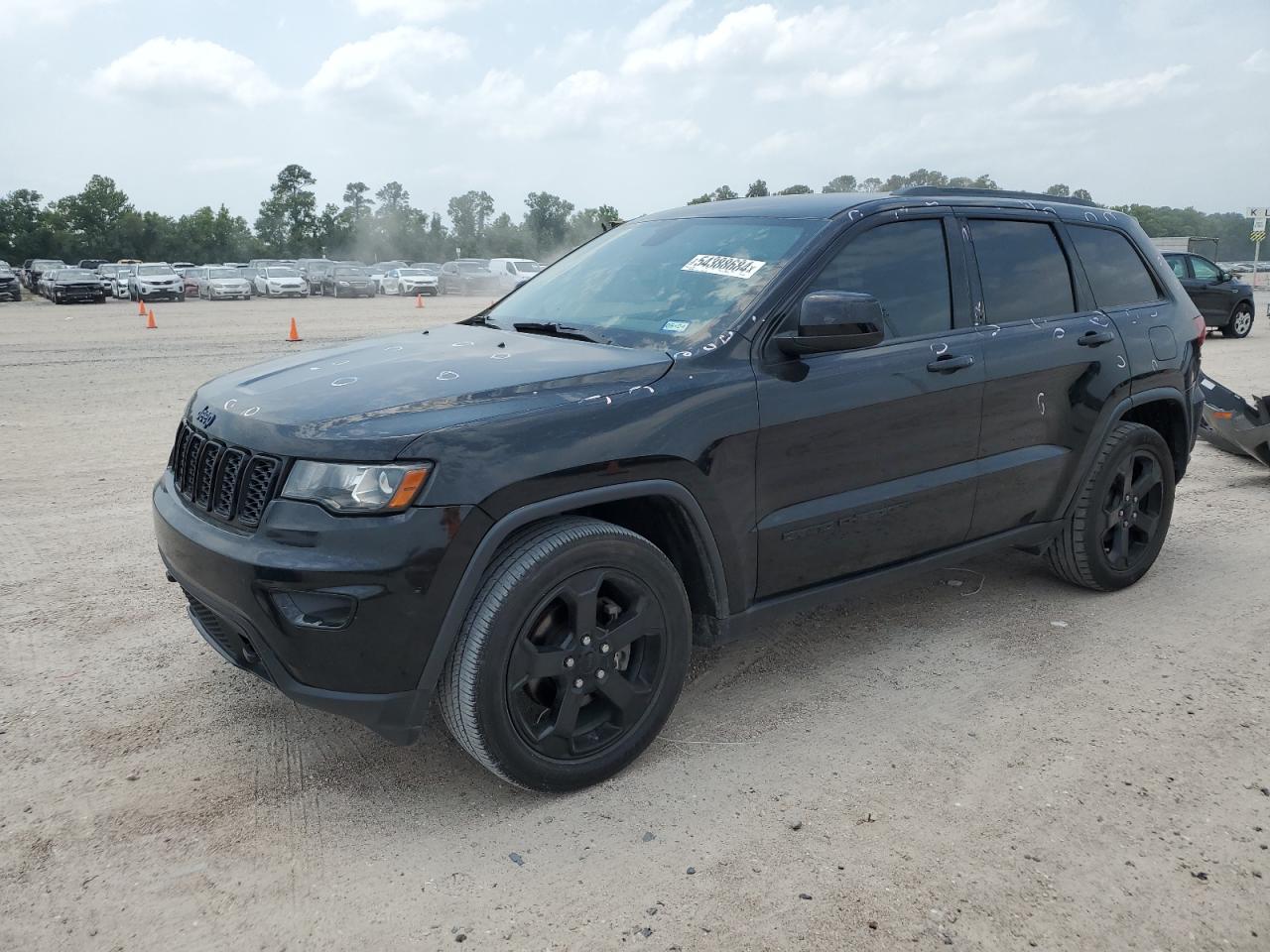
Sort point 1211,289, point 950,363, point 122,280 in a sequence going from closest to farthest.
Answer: point 950,363 → point 1211,289 → point 122,280

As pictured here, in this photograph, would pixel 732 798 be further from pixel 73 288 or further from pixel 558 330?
pixel 73 288

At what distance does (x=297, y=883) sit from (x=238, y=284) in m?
39.3

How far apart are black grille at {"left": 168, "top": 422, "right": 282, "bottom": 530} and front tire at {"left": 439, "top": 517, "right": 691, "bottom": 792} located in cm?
67

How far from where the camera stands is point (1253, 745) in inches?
139

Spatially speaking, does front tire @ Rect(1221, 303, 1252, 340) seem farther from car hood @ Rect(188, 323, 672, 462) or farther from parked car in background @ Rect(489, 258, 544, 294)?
parked car in background @ Rect(489, 258, 544, 294)

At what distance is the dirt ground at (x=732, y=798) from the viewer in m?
2.66

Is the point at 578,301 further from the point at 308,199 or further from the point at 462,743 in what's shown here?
the point at 308,199

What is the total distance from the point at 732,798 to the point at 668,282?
73.8 inches

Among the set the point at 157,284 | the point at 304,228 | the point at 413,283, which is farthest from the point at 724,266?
the point at 304,228

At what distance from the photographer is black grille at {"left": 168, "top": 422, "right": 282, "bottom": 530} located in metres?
2.98

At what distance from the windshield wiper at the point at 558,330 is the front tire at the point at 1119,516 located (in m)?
2.42

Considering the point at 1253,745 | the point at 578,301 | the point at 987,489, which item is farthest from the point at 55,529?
the point at 1253,745

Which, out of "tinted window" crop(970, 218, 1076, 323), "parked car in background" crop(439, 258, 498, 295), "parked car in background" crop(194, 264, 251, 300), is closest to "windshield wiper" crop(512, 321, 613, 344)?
"tinted window" crop(970, 218, 1076, 323)

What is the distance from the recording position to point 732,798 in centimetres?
323
